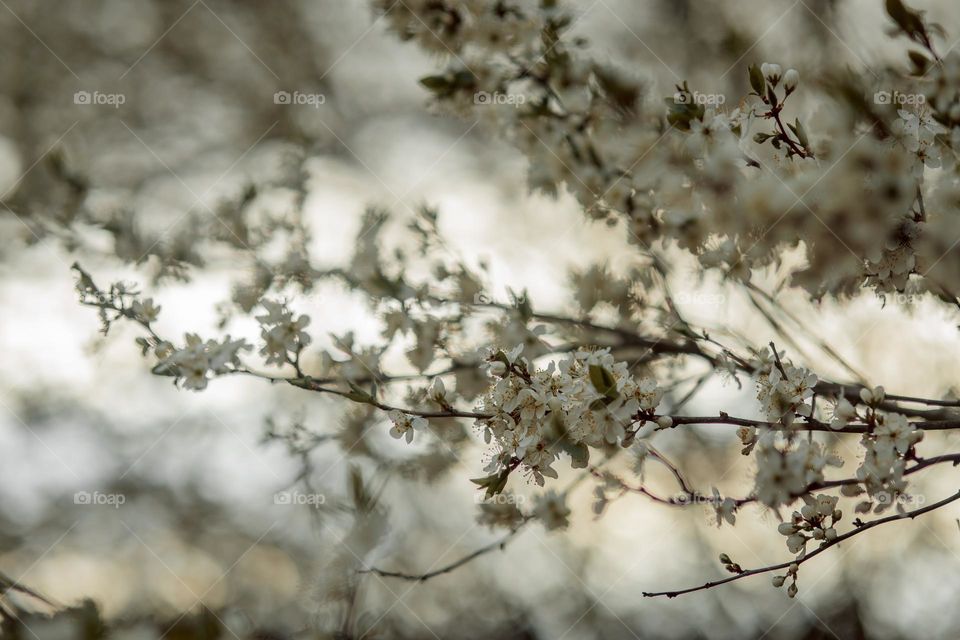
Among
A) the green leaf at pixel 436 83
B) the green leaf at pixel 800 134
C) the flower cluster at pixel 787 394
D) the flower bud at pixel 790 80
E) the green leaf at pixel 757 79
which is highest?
the green leaf at pixel 436 83

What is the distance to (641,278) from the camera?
1.75 m

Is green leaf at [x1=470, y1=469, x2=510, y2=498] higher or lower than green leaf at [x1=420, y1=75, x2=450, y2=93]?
below

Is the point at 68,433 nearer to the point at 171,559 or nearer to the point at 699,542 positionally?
the point at 171,559

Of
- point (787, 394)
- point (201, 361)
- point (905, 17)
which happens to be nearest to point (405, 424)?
point (201, 361)

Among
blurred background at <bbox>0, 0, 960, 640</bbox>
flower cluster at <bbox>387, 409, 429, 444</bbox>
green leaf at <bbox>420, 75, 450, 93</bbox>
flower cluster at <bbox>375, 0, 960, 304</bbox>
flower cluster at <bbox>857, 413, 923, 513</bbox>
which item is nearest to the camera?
flower cluster at <bbox>857, 413, 923, 513</bbox>

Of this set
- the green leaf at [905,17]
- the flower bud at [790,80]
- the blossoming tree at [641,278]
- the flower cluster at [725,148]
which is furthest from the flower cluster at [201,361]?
the green leaf at [905,17]

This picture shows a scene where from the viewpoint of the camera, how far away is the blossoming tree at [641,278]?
918mm

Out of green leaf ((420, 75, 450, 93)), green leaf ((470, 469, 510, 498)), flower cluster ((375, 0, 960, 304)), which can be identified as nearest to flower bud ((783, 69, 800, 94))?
flower cluster ((375, 0, 960, 304))

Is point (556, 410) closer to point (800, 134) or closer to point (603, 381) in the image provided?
point (603, 381)

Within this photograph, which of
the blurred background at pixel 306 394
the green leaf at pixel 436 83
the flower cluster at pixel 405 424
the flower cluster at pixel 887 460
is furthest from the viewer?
the blurred background at pixel 306 394

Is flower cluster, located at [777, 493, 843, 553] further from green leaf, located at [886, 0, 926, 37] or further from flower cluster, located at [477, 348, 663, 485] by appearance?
green leaf, located at [886, 0, 926, 37]

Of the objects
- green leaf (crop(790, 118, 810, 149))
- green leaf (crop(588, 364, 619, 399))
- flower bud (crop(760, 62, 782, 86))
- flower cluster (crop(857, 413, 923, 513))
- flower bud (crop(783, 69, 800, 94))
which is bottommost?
flower cluster (crop(857, 413, 923, 513))

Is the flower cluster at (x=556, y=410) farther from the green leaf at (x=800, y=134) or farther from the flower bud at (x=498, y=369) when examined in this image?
the green leaf at (x=800, y=134)

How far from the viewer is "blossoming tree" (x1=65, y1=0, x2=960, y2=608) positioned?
918 millimetres
